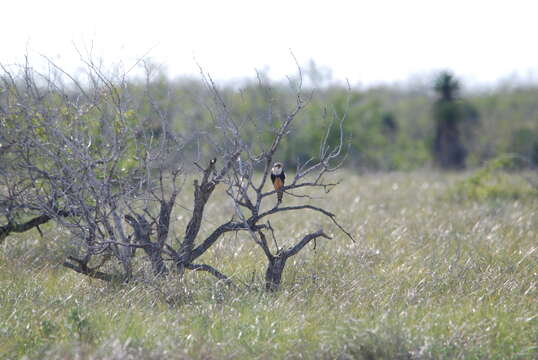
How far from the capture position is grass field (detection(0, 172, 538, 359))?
4.06 metres

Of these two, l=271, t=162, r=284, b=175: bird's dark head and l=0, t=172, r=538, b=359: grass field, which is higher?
l=271, t=162, r=284, b=175: bird's dark head

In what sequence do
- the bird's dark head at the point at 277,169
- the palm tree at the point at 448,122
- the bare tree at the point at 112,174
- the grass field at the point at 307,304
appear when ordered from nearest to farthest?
the grass field at the point at 307,304 < the bare tree at the point at 112,174 < the bird's dark head at the point at 277,169 < the palm tree at the point at 448,122

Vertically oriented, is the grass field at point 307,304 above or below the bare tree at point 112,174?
below

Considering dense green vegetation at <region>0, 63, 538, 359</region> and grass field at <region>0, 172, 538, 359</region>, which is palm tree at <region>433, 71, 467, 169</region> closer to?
dense green vegetation at <region>0, 63, 538, 359</region>

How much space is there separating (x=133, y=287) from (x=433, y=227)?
14.6ft

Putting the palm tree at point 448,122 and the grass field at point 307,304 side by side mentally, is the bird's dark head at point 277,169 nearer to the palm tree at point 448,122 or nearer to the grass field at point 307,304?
the grass field at point 307,304

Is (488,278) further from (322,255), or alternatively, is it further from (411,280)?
(322,255)

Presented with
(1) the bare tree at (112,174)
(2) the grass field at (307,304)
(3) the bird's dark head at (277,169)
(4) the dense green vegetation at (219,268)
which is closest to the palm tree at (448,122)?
(4) the dense green vegetation at (219,268)

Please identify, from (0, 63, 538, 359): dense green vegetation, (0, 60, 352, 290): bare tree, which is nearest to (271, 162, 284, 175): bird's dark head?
(0, 63, 538, 359): dense green vegetation

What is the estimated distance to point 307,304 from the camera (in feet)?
16.2

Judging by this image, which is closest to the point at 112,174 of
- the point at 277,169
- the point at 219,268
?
the point at 219,268

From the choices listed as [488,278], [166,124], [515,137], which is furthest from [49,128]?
[515,137]

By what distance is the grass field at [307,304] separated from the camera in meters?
4.06

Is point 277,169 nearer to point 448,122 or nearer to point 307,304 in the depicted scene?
point 307,304
